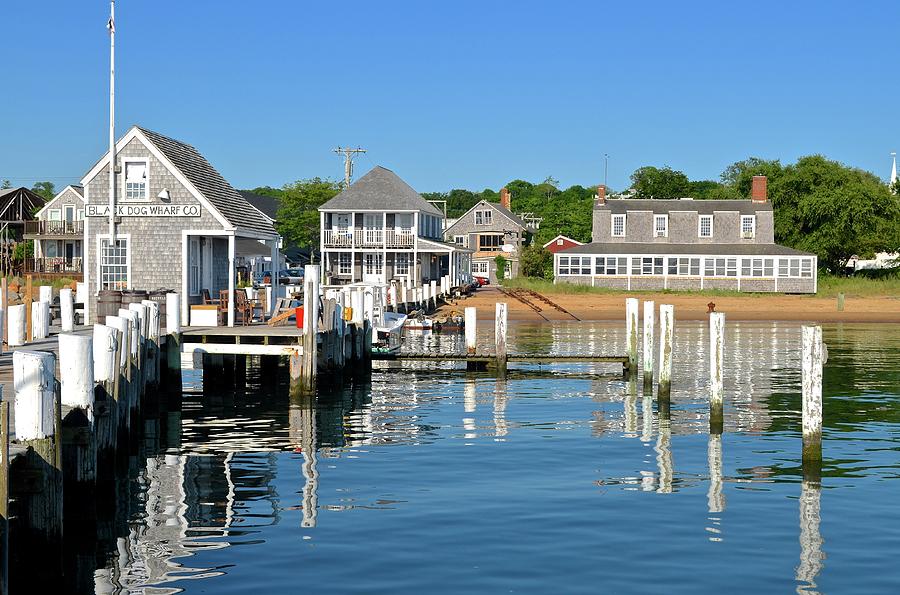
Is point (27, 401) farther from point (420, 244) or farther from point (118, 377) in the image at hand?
point (420, 244)

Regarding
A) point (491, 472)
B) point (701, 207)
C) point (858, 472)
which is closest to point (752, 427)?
point (858, 472)

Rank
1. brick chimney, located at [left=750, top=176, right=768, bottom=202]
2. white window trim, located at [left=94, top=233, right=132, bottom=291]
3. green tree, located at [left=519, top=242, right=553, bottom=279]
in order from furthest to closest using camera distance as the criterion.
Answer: green tree, located at [left=519, top=242, right=553, bottom=279] → brick chimney, located at [left=750, top=176, right=768, bottom=202] → white window trim, located at [left=94, top=233, right=132, bottom=291]

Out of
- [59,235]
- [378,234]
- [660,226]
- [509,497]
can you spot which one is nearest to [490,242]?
[660,226]

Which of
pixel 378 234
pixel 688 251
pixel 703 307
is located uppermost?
pixel 378 234

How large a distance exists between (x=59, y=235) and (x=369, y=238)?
27.5 meters

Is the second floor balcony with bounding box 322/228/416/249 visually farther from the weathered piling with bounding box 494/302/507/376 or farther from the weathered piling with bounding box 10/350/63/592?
the weathered piling with bounding box 10/350/63/592

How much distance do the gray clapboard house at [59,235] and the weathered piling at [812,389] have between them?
72155 millimetres

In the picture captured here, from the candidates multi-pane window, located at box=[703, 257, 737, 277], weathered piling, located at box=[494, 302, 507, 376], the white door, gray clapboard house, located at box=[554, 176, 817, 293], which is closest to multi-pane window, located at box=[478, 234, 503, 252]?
gray clapboard house, located at box=[554, 176, 817, 293]

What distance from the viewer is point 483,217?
117m

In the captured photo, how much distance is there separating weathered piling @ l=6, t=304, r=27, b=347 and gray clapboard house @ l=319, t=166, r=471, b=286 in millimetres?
48190

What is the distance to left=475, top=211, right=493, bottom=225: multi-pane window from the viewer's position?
11688 cm

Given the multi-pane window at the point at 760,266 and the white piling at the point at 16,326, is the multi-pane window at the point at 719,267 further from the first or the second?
the white piling at the point at 16,326

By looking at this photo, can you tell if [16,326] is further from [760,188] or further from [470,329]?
[760,188]

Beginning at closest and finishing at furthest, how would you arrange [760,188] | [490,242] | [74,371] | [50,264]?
[74,371] < [50,264] < [760,188] < [490,242]
